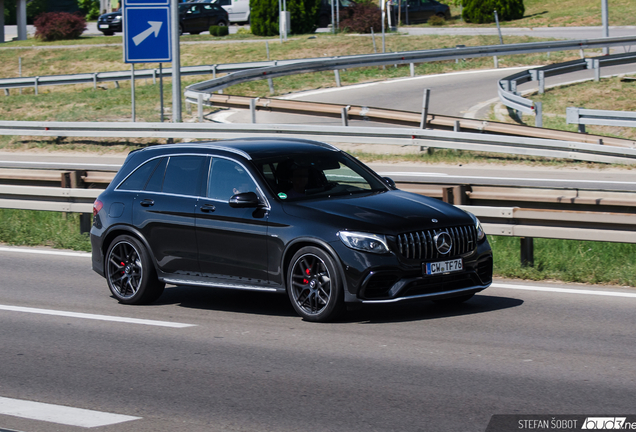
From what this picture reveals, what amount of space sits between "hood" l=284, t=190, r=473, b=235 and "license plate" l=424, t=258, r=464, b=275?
0.31 m

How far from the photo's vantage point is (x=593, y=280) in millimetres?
9555

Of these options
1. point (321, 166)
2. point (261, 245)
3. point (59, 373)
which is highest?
point (321, 166)

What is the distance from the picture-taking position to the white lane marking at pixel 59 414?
5.52 metres

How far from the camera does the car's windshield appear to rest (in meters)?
8.45

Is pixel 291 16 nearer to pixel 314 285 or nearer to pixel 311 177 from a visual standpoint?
pixel 311 177

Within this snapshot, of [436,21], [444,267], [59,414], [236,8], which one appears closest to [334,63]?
[444,267]

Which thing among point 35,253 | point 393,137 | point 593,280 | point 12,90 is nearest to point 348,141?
point 393,137

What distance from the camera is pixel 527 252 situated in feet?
33.3

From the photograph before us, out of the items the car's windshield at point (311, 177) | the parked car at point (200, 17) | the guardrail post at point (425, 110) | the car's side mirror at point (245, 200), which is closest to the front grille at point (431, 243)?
the car's windshield at point (311, 177)

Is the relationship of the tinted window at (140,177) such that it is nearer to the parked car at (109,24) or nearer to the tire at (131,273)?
the tire at (131,273)

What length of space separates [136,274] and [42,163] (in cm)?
1400

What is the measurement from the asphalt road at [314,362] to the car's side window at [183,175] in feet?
3.78

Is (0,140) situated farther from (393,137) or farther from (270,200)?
(270,200)

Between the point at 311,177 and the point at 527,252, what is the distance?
9.59 ft
